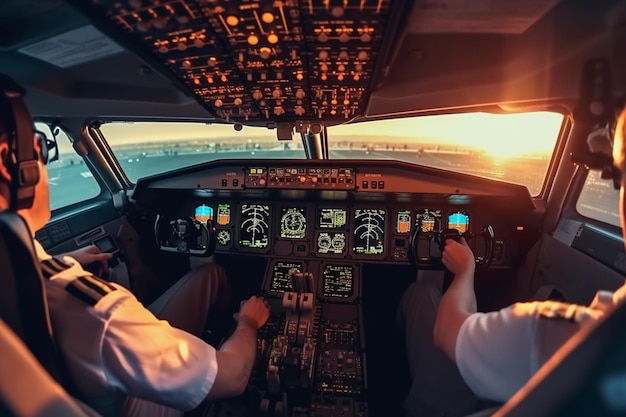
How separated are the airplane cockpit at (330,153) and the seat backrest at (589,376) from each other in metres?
0.95

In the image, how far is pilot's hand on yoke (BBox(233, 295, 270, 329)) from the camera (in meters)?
2.18

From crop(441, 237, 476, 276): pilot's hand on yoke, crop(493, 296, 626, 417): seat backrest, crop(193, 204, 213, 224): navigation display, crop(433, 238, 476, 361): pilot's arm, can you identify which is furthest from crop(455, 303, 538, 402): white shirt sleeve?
crop(193, 204, 213, 224): navigation display

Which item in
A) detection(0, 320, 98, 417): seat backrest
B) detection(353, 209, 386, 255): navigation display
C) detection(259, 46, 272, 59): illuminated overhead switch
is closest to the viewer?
detection(0, 320, 98, 417): seat backrest

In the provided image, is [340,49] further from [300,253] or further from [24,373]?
[300,253]

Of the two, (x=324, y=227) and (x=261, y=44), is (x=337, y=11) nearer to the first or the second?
(x=261, y=44)

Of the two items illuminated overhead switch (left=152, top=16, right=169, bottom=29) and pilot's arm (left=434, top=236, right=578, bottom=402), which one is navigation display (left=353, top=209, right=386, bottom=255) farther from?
illuminated overhead switch (left=152, top=16, right=169, bottom=29)

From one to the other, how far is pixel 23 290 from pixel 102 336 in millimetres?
259

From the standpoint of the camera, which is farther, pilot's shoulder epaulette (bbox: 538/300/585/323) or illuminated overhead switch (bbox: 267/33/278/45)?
illuminated overhead switch (bbox: 267/33/278/45)

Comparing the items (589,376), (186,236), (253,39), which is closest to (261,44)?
(253,39)

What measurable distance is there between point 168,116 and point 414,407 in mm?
2360

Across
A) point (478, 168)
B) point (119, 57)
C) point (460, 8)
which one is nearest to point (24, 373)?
point (460, 8)

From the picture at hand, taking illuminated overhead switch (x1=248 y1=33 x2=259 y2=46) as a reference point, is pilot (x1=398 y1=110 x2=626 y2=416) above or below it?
below

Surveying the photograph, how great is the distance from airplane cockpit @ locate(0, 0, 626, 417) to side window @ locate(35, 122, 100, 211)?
2 cm

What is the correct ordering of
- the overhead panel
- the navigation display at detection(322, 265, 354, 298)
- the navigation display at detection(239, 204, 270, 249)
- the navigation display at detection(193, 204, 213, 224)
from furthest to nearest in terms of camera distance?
1. the navigation display at detection(193, 204, 213, 224)
2. the navigation display at detection(239, 204, 270, 249)
3. the navigation display at detection(322, 265, 354, 298)
4. the overhead panel
